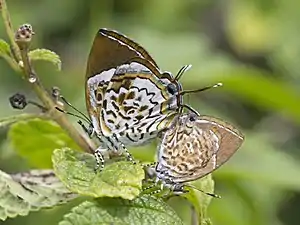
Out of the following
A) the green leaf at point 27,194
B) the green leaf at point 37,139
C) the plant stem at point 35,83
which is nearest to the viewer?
the plant stem at point 35,83

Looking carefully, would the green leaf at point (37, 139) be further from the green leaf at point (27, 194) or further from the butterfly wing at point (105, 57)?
the butterfly wing at point (105, 57)

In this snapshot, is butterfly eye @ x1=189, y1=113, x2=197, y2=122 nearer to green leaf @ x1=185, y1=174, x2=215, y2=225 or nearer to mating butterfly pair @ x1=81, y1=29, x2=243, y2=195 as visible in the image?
mating butterfly pair @ x1=81, y1=29, x2=243, y2=195

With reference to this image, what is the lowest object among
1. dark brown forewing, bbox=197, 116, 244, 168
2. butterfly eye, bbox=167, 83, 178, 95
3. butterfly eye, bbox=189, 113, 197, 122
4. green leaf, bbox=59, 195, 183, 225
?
green leaf, bbox=59, 195, 183, 225

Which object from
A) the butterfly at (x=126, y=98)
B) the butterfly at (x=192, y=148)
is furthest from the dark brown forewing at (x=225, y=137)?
the butterfly at (x=126, y=98)

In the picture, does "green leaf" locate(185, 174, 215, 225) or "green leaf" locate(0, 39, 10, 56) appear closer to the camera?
"green leaf" locate(0, 39, 10, 56)

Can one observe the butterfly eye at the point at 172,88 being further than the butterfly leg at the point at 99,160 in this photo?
Yes

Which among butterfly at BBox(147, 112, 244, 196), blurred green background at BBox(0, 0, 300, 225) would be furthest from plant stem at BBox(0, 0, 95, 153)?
blurred green background at BBox(0, 0, 300, 225)

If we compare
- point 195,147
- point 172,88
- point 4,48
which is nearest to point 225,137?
point 195,147
